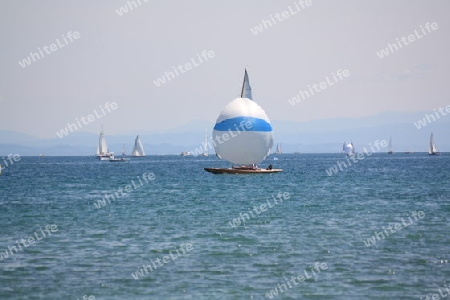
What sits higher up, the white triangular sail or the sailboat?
the white triangular sail

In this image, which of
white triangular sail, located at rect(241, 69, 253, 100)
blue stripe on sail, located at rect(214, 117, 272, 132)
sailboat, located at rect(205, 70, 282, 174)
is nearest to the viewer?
sailboat, located at rect(205, 70, 282, 174)

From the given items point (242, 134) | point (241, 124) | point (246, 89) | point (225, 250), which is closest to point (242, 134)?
point (242, 134)

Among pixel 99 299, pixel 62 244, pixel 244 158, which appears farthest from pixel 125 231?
pixel 244 158

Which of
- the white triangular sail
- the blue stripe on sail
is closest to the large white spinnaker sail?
the blue stripe on sail

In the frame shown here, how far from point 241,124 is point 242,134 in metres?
1.19

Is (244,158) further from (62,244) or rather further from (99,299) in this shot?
(99,299)

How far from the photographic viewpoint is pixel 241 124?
73250 mm

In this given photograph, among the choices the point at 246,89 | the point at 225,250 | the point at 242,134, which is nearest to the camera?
the point at 225,250

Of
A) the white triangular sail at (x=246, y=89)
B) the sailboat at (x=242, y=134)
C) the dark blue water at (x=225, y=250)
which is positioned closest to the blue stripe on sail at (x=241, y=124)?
the sailboat at (x=242, y=134)

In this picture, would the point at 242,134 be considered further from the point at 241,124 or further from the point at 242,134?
the point at 241,124

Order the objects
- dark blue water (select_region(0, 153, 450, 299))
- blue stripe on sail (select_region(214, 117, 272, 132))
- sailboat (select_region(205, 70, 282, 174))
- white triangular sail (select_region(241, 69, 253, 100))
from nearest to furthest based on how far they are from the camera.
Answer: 1. dark blue water (select_region(0, 153, 450, 299))
2. sailboat (select_region(205, 70, 282, 174))
3. blue stripe on sail (select_region(214, 117, 272, 132))
4. white triangular sail (select_region(241, 69, 253, 100))

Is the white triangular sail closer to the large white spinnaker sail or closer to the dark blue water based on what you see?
the large white spinnaker sail

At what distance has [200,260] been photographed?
2341cm

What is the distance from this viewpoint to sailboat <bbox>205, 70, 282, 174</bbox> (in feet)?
240
